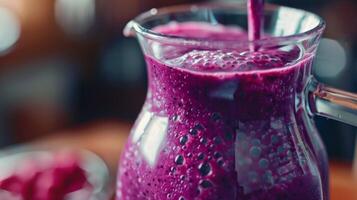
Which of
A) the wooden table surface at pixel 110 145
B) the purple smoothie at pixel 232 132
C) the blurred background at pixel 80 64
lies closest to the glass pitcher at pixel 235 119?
the purple smoothie at pixel 232 132

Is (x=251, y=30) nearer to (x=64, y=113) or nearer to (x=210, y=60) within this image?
(x=210, y=60)

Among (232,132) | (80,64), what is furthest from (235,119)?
(80,64)

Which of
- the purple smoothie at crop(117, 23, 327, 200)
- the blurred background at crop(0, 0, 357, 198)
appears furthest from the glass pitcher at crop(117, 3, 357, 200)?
the blurred background at crop(0, 0, 357, 198)

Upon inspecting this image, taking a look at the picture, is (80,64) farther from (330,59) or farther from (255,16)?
(255,16)

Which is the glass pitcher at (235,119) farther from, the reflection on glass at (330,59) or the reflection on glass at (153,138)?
the reflection on glass at (330,59)

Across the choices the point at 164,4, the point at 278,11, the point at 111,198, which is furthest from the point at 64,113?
the point at 278,11

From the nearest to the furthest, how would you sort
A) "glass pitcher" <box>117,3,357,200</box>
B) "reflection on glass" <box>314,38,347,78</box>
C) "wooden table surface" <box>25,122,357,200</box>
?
1. "glass pitcher" <box>117,3,357,200</box>
2. "wooden table surface" <box>25,122,357,200</box>
3. "reflection on glass" <box>314,38,347,78</box>

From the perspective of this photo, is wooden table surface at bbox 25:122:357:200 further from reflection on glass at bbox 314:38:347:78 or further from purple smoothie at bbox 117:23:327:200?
reflection on glass at bbox 314:38:347:78
